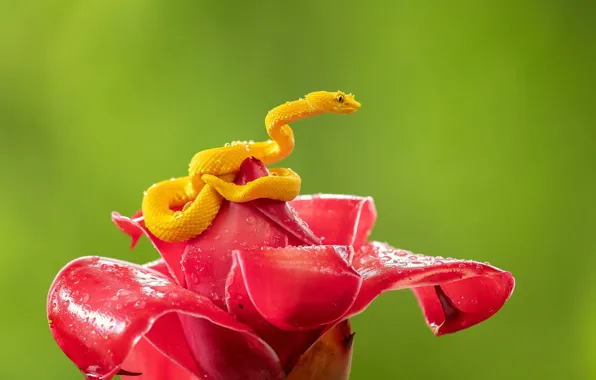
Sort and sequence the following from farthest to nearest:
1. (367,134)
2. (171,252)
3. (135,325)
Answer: (367,134) < (171,252) < (135,325)

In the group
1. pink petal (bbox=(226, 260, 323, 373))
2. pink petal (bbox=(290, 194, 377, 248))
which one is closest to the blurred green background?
pink petal (bbox=(290, 194, 377, 248))

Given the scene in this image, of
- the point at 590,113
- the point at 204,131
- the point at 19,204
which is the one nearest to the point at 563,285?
the point at 590,113

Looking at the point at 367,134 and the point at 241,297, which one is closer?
the point at 241,297

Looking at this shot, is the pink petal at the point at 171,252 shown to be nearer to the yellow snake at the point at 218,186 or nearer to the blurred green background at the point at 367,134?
the yellow snake at the point at 218,186

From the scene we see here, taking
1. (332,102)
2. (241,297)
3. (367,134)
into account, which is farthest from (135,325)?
(367,134)

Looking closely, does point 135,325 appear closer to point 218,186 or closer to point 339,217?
point 218,186

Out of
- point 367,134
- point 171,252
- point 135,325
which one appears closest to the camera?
point 135,325

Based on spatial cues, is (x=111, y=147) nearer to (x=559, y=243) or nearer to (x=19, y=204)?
(x=19, y=204)

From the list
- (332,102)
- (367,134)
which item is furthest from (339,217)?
(367,134)

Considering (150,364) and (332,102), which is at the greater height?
(332,102)
